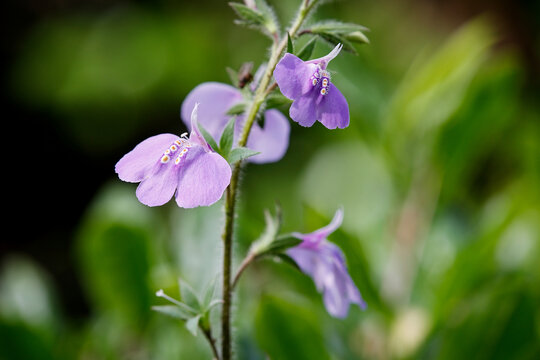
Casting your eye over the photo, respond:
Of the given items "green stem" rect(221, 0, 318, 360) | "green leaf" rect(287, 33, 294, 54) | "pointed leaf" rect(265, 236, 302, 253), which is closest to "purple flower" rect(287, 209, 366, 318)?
"pointed leaf" rect(265, 236, 302, 253)

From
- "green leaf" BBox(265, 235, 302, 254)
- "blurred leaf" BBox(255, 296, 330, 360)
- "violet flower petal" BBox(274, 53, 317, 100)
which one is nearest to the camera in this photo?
"violet flower petal" BBox(274, 53, 317, 100)

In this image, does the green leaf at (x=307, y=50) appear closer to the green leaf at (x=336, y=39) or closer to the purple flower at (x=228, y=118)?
the green leaf at (x=336, y=39)

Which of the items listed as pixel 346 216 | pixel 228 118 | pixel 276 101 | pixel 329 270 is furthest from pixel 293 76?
pixel 346 216

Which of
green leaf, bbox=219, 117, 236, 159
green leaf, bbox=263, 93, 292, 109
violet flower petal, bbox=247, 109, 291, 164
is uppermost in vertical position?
green leaf, bbox=263, 93, 292, 109

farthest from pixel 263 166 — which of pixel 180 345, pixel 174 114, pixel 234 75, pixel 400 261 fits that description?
pixel 234 75

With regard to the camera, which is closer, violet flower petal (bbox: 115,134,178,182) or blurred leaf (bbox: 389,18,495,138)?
violet flower petal (bbox: 115,134,178,182)

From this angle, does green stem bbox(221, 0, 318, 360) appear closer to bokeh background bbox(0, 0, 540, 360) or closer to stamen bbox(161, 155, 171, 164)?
stamen bbox(161, 155, 171, 164)

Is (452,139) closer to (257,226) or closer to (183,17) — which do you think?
(257,226)
